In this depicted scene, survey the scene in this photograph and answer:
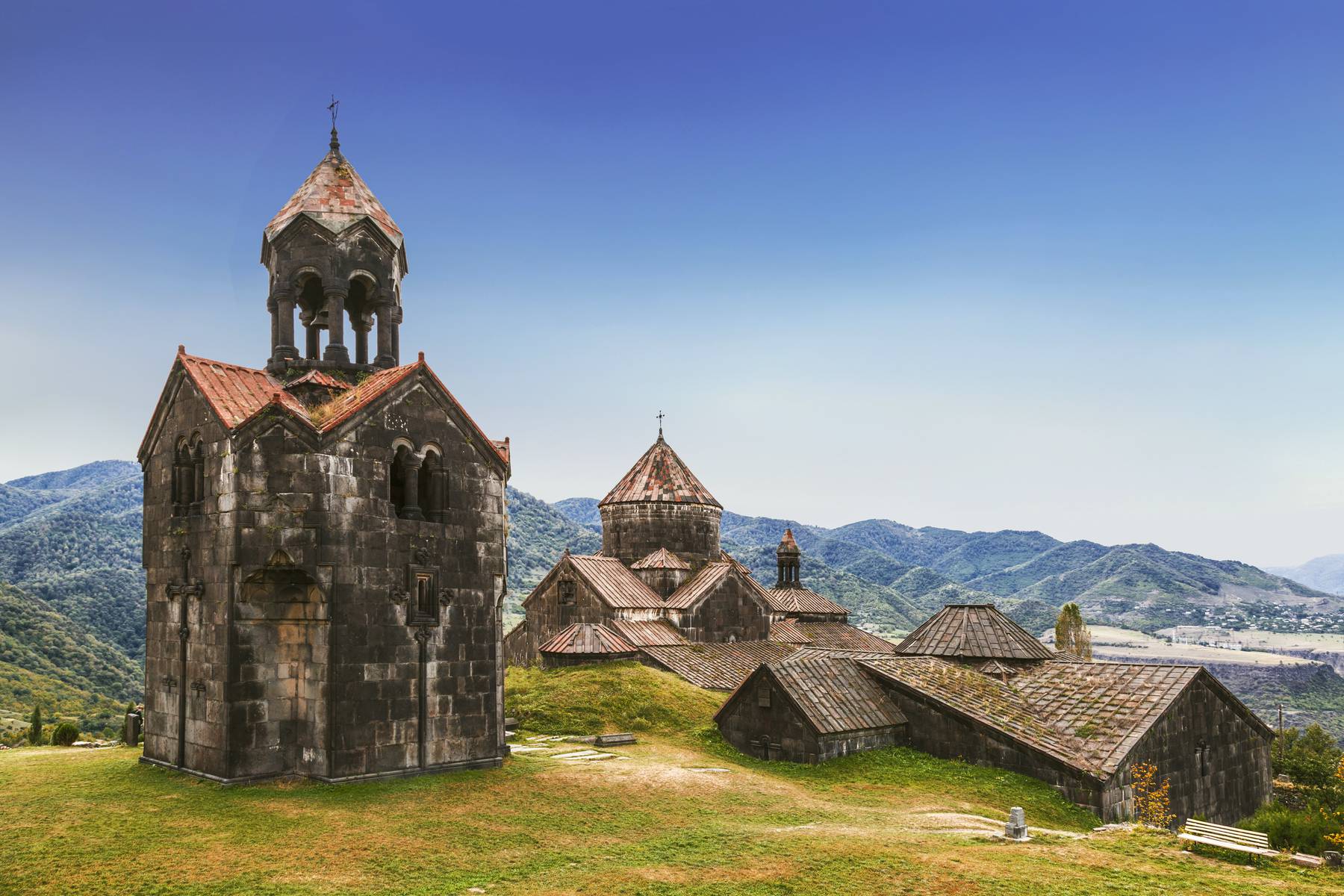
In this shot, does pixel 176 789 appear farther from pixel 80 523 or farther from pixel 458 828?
pixel 80 523

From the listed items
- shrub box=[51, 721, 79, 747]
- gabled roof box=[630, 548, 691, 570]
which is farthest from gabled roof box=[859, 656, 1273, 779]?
shrub box=[51, 721, 79, 747]

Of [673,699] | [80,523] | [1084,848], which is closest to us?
[1084,848]

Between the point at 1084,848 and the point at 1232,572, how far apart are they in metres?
214

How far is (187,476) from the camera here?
17828 millimetres

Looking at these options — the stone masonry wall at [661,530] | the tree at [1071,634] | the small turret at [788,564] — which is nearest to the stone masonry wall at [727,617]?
the stone masonry wall at [661,530]

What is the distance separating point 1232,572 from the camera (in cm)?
19500

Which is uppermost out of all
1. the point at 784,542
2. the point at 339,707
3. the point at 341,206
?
the point at 341,206

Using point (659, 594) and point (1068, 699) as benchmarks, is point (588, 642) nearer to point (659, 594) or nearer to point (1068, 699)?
point (659, 594)

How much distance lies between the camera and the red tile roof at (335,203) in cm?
1903

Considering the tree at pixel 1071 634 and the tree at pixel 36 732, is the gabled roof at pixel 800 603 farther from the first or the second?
the tree at pixel 36 732

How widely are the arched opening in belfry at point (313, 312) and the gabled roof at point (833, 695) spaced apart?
12593 mm

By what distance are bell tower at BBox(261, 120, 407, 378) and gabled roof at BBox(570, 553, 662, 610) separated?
15853 mm

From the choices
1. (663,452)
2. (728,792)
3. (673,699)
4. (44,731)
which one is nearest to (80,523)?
(44,731)

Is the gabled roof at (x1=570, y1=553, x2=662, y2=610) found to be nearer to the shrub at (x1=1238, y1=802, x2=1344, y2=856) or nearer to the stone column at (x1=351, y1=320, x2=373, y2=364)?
the stone column at (x1=351, y1=320, x2=373, y2=364)
